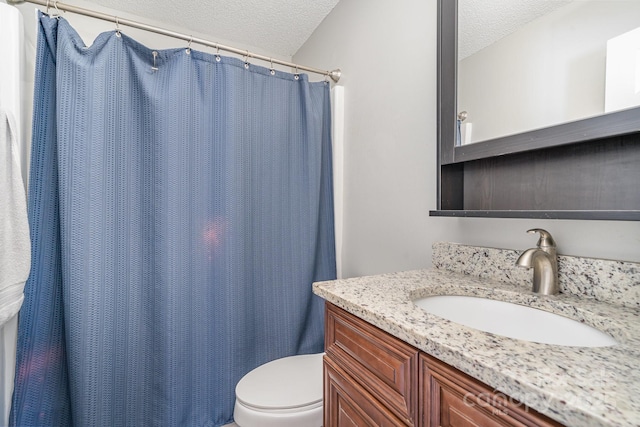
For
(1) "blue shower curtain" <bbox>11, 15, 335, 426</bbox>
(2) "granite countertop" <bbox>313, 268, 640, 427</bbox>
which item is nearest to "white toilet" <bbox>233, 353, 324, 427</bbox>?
(1) "blue shower curtain" <bbox>11, 15, 335, 426</bbox>

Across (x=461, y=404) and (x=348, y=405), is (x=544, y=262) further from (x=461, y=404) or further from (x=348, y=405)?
(x=348, y=405)

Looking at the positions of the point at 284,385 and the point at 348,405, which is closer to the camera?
the point at 348,405

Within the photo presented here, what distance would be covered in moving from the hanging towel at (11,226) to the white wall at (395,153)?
4.72 feet

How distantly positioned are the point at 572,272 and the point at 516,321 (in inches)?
7.8

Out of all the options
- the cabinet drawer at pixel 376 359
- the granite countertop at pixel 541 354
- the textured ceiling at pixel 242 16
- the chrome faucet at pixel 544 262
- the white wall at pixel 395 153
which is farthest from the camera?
the textured ceiling at pixel 242 16

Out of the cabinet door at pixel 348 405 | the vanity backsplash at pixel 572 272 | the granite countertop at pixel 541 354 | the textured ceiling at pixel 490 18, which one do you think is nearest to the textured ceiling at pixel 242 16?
the textured ceiling at pixel 490 18

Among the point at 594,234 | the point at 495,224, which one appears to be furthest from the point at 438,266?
the point at 594,234

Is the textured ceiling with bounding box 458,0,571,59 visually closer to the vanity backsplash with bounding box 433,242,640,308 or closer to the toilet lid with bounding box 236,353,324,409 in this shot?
the vanity backsplash with bounding box 433,242,640,308

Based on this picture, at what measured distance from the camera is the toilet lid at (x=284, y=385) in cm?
114

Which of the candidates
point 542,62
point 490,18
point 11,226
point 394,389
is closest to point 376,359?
point 394,389

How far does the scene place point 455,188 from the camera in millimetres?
1025

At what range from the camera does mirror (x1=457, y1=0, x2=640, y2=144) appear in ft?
2.16

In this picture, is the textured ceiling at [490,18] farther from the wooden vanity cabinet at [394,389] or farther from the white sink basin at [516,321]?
the wooden vanity cabinet at [394,389]

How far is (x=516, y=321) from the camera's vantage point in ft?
2.53
